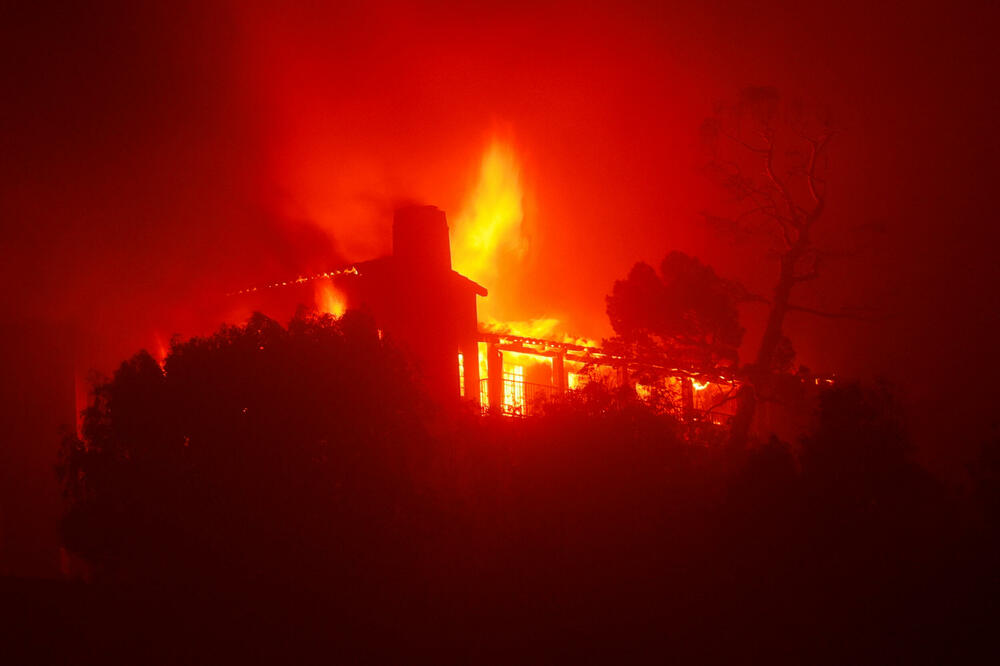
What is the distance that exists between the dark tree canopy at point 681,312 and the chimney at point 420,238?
586cm

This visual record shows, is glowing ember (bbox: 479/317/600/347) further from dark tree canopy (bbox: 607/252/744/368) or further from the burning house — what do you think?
dark tree canopy (bbox: 607/252/744/368)

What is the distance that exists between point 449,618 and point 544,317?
94.5 ft

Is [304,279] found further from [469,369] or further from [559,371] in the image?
[559,371]

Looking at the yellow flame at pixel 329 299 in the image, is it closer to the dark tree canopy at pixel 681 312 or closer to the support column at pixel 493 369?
the support column at pixel 493 369

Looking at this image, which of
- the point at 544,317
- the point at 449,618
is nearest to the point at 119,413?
the point at 449,618

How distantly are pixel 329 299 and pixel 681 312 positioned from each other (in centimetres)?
1123

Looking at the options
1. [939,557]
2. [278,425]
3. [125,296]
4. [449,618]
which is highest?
[125,296]

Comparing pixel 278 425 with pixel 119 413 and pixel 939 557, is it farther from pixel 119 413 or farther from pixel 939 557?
pixel 939 557

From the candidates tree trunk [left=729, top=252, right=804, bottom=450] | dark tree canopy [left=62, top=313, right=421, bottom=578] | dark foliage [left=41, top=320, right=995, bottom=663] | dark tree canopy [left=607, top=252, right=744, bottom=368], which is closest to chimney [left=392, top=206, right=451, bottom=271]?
dark tree canopy [left=607, top=252, right=744, bottom=368]

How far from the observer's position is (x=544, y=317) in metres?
38.5

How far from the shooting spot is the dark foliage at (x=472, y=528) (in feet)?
31.3

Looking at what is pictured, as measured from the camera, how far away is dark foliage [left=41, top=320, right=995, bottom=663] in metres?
9.55

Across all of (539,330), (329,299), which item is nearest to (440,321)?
(329,299)

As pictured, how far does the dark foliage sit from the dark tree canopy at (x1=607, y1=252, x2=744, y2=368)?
9062 mm
